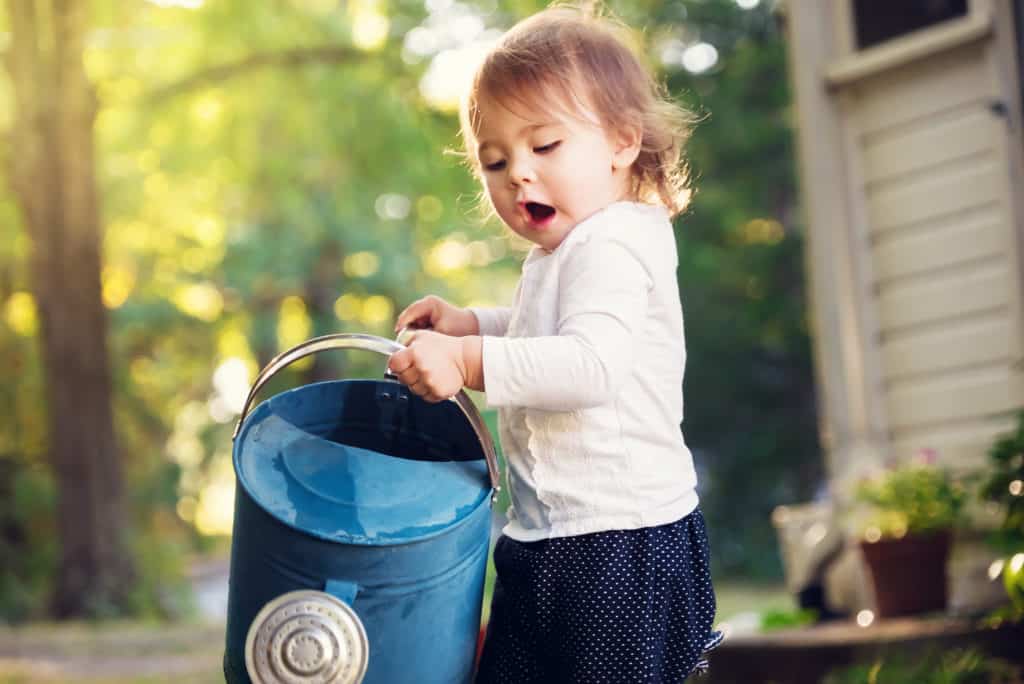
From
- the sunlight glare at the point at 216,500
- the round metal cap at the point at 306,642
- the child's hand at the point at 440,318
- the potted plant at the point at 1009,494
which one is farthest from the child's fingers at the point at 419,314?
the sunlight glare at the point at 216,500

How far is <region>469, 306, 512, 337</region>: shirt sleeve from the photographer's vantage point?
234 cm

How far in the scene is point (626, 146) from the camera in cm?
213

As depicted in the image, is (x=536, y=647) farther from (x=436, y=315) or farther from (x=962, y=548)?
(x=962, y=548)

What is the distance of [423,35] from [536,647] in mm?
10247

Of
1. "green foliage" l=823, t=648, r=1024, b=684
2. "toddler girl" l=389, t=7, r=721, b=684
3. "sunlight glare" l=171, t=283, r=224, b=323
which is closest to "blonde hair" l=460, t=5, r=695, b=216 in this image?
"toddler girl" l=389, t=7, r=721, b=684

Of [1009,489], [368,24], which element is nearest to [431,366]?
[1009,489]

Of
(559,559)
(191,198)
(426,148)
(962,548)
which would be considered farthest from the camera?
(191,198)

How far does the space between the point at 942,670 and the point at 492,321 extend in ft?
6.73

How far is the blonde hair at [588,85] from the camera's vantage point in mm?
2021

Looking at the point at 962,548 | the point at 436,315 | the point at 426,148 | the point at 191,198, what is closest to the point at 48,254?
the point at 426,148

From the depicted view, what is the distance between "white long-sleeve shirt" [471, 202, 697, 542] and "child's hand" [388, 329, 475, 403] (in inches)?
1.6

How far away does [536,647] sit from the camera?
2.02 m

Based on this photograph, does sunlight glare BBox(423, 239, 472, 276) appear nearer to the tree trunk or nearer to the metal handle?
the tree trunk

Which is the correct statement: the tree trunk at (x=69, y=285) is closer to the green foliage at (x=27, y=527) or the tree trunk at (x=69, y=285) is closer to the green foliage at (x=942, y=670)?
the green foliage at (x=27, y=527)
